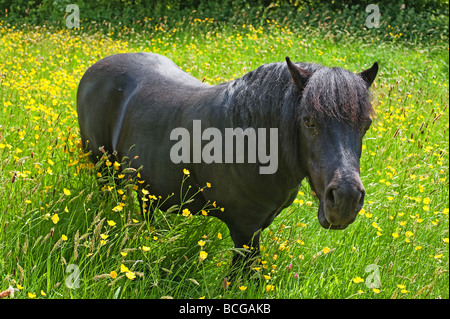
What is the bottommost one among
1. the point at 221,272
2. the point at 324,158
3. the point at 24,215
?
the point at 221,272

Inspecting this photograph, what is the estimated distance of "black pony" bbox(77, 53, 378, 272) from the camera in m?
2.43

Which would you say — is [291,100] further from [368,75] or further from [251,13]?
[251,13]

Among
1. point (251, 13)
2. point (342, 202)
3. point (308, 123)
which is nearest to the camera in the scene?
point (342, 202)

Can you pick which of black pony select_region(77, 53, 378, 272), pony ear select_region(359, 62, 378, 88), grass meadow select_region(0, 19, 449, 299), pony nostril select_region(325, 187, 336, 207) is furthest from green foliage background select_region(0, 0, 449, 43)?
pony nostril select_region(325, 187, 336, 207)

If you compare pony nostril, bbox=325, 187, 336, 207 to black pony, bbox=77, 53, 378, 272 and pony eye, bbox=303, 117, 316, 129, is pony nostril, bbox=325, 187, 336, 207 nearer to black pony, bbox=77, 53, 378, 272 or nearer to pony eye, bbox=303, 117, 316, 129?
black pony, bbox=77, 53, 378, 272

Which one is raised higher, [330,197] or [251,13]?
[251,13]

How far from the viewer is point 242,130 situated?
2.86 metres

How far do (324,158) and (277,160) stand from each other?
43cm

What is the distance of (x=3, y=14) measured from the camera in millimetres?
13484

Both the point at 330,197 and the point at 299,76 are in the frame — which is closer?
the point at 330,197

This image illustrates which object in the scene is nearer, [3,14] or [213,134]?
[213,134]

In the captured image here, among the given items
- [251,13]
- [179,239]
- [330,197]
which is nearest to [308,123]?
[330,197]

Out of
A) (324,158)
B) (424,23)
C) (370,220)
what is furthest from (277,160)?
(424,23)
